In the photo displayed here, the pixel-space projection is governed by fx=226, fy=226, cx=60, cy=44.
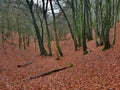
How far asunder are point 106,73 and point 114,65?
53.8 inches

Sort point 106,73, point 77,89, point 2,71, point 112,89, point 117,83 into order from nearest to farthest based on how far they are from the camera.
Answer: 1. point 112,89
2. point 117,83
3. point 77,89
4. point 106,73
5. point 2,71

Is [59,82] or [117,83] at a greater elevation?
[117,83]

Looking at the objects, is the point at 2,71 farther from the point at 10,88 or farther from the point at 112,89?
the point at 112,89

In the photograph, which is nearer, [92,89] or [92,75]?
[92,89]

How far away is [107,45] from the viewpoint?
1812 centimetres

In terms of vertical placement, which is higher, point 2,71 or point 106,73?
point 106,73

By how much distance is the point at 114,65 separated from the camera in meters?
12.5

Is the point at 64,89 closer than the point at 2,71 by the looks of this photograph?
Yes

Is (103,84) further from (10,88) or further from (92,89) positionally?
(10,88)

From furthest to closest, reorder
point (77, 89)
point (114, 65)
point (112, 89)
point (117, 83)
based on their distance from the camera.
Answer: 1. point (114, 65)
2. point (77, 89)
3. point (117, 83)
4. point (112, 89)

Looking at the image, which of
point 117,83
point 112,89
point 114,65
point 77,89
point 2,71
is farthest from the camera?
point 2,71

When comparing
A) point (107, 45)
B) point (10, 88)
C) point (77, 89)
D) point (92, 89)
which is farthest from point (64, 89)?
point (107, 45)

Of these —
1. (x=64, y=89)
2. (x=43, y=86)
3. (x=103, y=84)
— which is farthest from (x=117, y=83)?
(x=43, y=86)

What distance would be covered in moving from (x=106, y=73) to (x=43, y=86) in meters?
3.24
